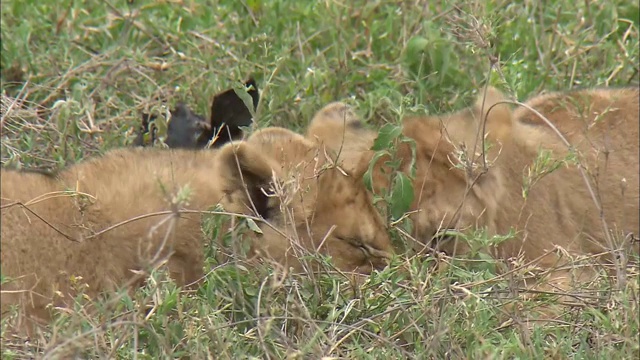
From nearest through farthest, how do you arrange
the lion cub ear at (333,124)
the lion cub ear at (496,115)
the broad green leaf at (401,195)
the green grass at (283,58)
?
the broad green leaf at (401,195), the lion cub ear at (333,124), the lion cub ear at (496,115), the green grass at (283,58)

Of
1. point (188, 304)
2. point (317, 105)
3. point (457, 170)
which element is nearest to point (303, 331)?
point (188, 304)

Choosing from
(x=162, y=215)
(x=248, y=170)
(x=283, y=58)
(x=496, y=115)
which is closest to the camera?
(x=248, y=170)

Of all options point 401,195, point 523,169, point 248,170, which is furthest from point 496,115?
point 248,170

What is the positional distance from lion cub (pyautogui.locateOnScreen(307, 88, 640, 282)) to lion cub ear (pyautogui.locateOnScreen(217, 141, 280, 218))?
0.30m

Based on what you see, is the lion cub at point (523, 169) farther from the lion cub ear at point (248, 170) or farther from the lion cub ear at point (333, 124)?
the lion cub ear at point (248, 170)

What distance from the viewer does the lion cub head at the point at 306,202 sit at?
3.92 metres

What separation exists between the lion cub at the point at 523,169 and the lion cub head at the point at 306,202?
0.11m

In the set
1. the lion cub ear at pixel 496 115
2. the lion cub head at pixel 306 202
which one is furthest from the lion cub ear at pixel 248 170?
the lion cub ear at pixel 496 115

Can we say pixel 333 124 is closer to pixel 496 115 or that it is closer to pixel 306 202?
pixel 306 202

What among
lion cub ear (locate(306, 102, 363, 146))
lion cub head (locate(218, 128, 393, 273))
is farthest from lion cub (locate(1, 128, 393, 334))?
lion cub ear (locate(306, 102, 363, 146))

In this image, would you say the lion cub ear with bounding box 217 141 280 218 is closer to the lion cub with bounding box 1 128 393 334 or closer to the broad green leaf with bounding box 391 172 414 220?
the lion cub with bounding box 1 128 393 334

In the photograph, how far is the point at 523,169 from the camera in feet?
14.7

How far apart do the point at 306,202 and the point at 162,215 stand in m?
0.47

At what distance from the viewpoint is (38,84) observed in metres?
5.62
